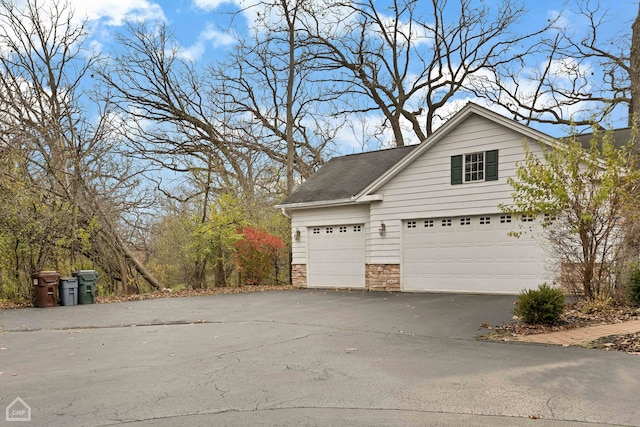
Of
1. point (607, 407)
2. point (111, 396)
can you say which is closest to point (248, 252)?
point (111, 396)

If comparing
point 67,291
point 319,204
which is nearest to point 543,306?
point 319,204

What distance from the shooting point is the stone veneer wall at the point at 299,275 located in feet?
56.7

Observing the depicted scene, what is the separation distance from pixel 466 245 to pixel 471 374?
29.4 ft

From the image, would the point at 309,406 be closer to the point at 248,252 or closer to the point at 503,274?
the point at 503,274

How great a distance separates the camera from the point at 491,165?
13.5 metres

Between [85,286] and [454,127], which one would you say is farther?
[454,127]

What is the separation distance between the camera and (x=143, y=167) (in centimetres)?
1867

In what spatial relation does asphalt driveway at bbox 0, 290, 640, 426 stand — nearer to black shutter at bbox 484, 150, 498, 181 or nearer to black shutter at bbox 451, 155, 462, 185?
black shutter at bbox 484, 150, 498, 181

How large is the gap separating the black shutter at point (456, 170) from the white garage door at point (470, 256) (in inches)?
43.3

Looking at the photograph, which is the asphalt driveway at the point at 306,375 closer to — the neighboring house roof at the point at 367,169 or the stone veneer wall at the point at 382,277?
the stone veneer wall at the point at 382,277

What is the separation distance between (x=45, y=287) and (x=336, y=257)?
8.66 m

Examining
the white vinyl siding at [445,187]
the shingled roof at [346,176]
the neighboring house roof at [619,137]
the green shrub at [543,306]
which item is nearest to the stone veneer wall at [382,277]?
the white vinyl siding at [445,187]

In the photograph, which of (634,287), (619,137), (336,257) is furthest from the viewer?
(336,257)

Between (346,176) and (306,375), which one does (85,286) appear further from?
(306,375)
